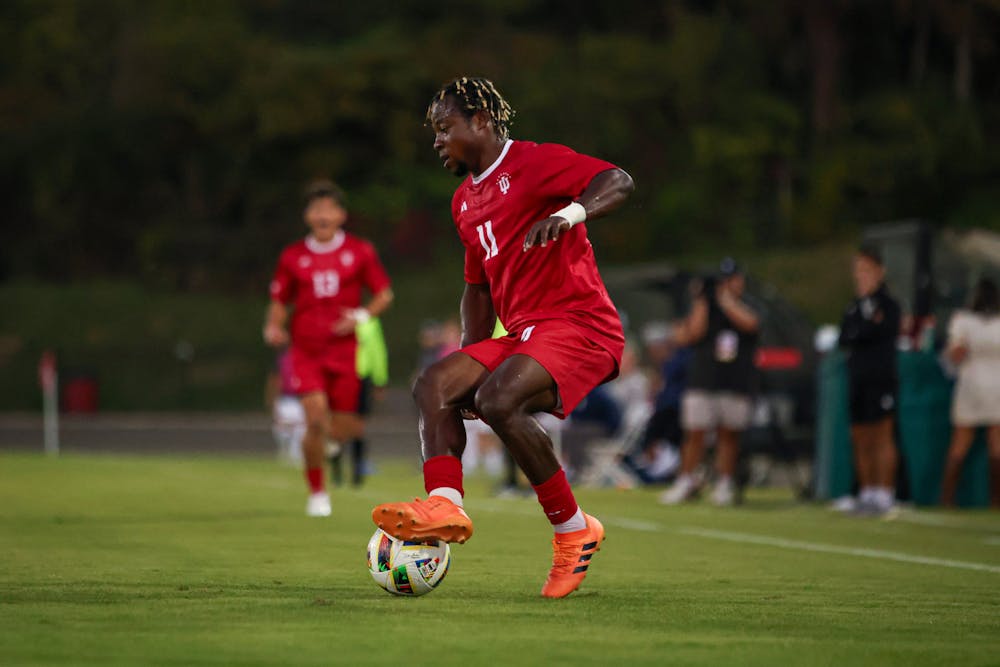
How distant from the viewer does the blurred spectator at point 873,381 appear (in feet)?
45.9

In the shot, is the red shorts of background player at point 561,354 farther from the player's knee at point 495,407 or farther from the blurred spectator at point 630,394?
the blurred spectator at point 630,394

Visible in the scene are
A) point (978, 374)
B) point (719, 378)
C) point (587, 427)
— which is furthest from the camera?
point (587, 427)

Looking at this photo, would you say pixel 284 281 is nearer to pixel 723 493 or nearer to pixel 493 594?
pixel 723 493

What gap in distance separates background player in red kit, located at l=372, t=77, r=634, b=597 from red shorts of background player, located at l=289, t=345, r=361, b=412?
565 centimetres

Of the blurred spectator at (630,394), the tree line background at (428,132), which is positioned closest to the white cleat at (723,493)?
the blurred spectator at (630,394)

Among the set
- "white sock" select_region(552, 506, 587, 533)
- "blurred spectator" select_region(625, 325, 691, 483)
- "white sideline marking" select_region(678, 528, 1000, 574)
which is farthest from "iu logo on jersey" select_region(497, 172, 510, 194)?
"blurred spectator" select_region(625, 325, 691, 483)

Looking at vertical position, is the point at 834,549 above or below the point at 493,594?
below

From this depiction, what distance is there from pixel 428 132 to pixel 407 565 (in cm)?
4332

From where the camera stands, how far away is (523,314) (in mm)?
7008

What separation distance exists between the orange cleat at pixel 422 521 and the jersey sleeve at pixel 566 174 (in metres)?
1.35

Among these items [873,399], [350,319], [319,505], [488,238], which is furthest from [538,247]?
[873,399]

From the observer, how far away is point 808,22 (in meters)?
45.7

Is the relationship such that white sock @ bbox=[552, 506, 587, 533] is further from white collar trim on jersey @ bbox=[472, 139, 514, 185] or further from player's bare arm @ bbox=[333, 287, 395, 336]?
player's bare arm @ bbox=[333, 287, 395, 336]

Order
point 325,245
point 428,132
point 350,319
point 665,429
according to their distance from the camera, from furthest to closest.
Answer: point 428,132
point 665,429
point 325,245
point 350,319
